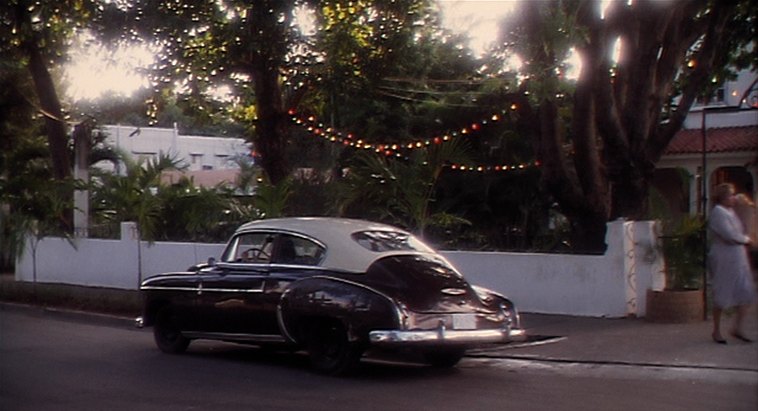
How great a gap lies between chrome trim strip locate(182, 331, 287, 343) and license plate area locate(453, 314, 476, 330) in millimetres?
1984

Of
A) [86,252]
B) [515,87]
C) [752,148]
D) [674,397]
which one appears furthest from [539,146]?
[86,252]

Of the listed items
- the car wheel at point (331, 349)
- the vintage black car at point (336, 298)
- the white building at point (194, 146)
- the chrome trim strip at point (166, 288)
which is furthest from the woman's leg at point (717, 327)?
the white building at point (194, 146)

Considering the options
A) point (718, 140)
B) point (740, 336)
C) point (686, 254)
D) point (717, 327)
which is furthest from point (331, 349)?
point (718, 140)

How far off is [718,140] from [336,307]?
14513mm

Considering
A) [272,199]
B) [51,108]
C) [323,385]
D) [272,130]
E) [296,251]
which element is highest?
[51,108]

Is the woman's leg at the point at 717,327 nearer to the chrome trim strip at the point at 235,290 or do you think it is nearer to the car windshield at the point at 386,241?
the car windshield at the point at 386,241

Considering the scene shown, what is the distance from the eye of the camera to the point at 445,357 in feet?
38.3

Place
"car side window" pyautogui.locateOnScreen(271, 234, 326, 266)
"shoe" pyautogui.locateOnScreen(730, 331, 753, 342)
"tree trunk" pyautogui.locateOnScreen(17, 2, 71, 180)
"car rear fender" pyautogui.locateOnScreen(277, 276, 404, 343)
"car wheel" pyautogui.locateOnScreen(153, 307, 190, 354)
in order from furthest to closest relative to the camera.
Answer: "tree trunk" pyautogui.locateOnScreen(17, 2, 71, 180), "car wheel" pyautogui.locateOnScreen(153, 307, 190, 354), "shoe" pyautogui.locateOnScreen(730, 331, 753, 342), "car side window" pyautogui.locateOnScreen(271, 234, 326, 266), "car rear fender" pyautogui.locateOnScreen(277, 276, 404, 343)

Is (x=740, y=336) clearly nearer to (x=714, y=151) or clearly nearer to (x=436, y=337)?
(x=436, y=337)

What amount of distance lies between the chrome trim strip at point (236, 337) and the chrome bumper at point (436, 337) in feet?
5.12

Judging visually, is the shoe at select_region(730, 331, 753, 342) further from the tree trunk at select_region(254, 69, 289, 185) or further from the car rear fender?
the tree trunk at select_region(254, 69, 289, 185)

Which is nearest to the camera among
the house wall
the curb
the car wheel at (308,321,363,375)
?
the car wheel at (308,321,363,375)

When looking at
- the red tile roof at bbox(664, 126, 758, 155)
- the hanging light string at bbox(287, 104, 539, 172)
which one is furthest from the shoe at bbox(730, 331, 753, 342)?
the hanging light string at bbox(287, 104, 539, 172)

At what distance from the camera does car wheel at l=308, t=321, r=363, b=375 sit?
10891 millimetres
